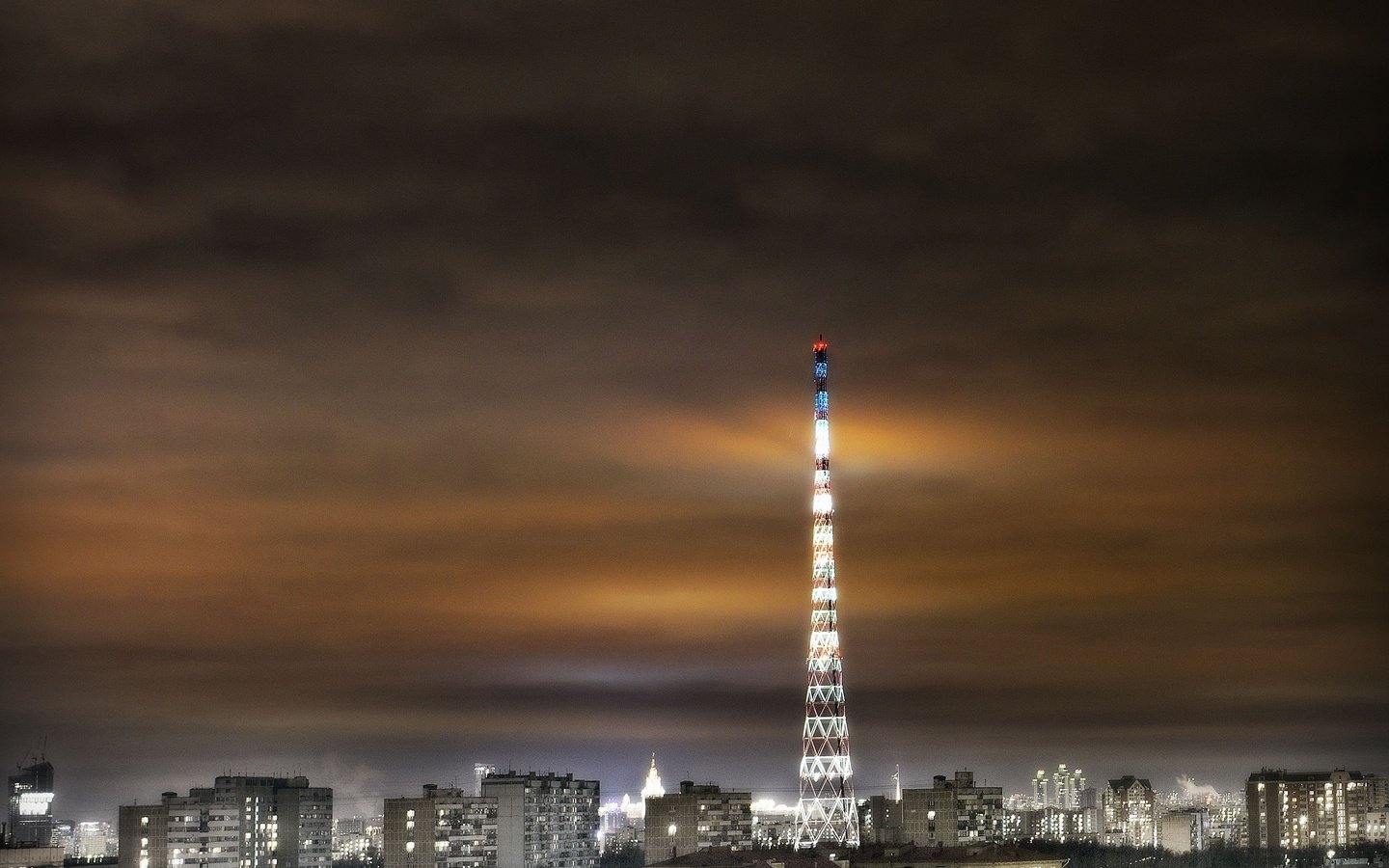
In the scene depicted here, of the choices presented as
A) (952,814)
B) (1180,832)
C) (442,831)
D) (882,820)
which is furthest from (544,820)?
(1180,832)

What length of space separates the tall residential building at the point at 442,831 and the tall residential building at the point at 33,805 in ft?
94.1

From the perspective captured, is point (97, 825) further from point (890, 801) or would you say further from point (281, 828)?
point (890, 801)

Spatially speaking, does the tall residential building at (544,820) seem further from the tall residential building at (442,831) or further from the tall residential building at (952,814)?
the tall residential building at (952,814)

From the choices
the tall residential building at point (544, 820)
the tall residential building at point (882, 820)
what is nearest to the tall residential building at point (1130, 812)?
the tall residential building at point (882, 820)

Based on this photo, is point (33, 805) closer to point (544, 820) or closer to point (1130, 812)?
point (544, 820)

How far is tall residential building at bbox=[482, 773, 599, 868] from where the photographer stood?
Answer: 263ft

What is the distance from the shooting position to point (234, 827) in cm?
8344

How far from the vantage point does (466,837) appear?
79.5 m

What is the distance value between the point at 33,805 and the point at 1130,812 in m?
75.4

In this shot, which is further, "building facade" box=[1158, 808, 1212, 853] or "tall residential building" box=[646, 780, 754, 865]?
"building facade" box=[1158, 808, 1212, 853]

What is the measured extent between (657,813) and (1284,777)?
56885 millimetres

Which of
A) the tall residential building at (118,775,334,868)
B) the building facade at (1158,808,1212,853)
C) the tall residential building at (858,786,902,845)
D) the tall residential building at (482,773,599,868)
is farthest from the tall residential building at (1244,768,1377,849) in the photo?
the tall residential building at (118,775,334,868)

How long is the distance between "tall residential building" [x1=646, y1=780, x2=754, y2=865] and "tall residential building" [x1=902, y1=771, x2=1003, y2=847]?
26.5ft

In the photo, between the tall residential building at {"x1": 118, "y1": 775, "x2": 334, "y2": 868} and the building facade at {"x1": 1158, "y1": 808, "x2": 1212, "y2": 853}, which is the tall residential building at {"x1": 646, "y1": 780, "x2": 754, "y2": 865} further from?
the building facade at {"x1": 1158, "y1": 808, "x2": 1212, "y2": 853}
